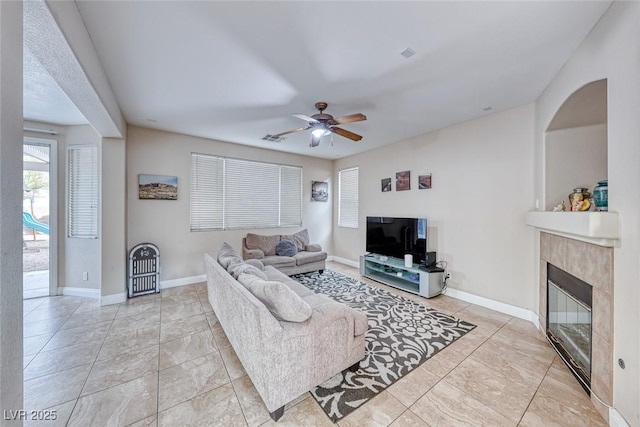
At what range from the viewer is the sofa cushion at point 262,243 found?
4.79 m

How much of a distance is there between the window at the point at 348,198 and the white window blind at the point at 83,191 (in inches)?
194

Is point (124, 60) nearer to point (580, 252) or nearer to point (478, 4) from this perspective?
point (478, 4)

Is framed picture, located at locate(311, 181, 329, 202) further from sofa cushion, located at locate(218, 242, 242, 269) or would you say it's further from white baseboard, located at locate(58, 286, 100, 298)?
white baseboard, located at locate(58, 286, 100, 298)

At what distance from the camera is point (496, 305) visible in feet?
11.0

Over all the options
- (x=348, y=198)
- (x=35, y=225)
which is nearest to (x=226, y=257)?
(x=348, y=198)

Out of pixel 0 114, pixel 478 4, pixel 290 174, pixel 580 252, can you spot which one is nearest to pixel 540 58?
pixel 478 4

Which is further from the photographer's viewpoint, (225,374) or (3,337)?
(225,374)

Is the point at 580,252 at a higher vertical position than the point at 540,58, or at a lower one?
lower

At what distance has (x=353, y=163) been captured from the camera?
5.87m

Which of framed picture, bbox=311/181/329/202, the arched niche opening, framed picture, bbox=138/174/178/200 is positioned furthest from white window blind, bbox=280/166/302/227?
the arched niche opening

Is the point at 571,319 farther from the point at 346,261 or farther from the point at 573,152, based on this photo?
the point at 346,261

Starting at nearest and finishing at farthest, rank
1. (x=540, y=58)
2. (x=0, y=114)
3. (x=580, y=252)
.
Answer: (x=0, y=114), (x=580, y=252), (x=540, y=58)

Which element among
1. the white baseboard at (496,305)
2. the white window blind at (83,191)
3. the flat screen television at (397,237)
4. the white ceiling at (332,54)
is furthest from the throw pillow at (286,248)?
A: the white window blind at (83,191)

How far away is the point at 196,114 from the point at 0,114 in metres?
2.92
